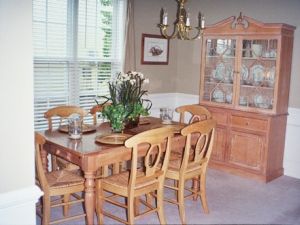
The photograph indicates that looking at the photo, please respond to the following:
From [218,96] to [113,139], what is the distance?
7.14 ft

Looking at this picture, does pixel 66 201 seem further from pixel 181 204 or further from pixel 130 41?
pixel 130 41

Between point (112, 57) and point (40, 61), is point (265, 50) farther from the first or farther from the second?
point (40, 61)

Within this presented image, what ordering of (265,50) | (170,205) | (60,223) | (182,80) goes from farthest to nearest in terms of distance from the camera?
(182,80)
(265,50)
(170,205)
(60,223)

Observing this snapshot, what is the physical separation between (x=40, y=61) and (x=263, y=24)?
2.59 metres

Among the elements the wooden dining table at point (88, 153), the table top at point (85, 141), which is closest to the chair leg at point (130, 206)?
the wooden dining table at point (88, 153)

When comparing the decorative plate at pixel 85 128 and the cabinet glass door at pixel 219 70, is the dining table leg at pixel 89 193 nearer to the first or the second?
the decorative plate at pixel 85 128

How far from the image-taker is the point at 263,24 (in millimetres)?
4148

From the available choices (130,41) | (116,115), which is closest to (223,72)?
(130,41)

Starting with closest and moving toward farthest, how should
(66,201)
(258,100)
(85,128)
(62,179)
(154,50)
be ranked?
(62,179), (66,201), (85,128), (258,100), (154,50)

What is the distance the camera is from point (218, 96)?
4.73 meters

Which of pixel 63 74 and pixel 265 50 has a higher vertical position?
pixel 265 50

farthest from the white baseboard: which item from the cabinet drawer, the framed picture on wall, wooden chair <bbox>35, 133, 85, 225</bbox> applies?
the framed picture on wall

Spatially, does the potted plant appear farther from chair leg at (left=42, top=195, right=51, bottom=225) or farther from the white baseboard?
the white baseboard

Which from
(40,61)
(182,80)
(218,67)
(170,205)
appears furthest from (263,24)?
(40,61)
